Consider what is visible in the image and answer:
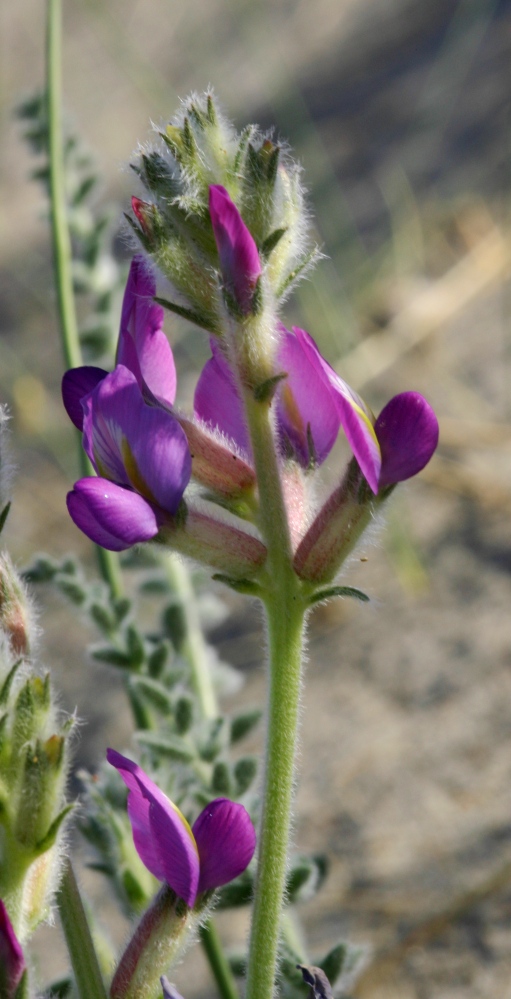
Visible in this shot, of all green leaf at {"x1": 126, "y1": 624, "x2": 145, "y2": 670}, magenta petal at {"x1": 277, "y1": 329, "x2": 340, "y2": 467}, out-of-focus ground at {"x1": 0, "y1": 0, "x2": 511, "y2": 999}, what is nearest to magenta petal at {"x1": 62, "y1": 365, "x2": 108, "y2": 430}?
magenta petal at {"x1": 277, "y1": 329, "x2": 340, "y2": 467}

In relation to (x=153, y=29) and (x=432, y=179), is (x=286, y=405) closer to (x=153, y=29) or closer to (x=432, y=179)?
(x=432, y=179)

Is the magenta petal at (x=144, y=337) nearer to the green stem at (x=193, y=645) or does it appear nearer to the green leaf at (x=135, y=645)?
the green leaf at (x=135, y=645)

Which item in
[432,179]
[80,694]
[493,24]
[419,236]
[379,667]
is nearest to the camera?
[379,667]

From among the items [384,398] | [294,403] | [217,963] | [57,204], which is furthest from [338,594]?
[384,398]

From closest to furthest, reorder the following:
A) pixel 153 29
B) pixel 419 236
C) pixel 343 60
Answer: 1. pixel 419 236
2. pixel 343 60
3. pixel 153 29

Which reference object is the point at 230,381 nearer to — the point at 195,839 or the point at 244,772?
the point at 195,839

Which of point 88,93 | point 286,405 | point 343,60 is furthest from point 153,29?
point 286,405

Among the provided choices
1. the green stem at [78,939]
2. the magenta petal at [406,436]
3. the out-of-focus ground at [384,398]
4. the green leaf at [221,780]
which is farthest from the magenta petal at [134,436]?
the out-of-focus ground at [384,398]
